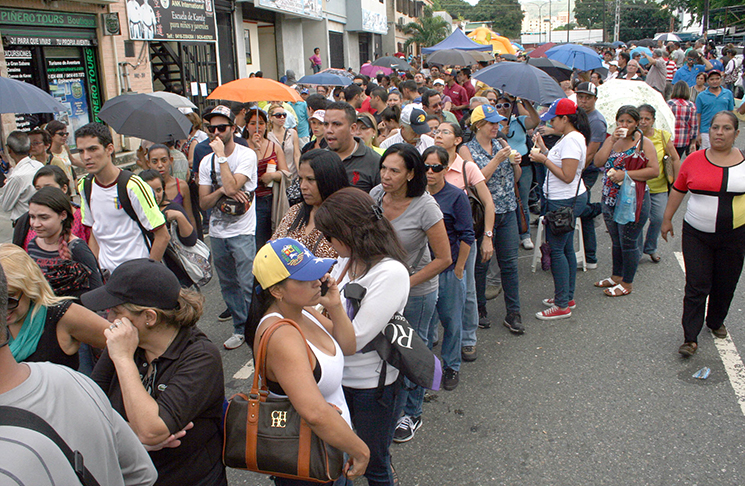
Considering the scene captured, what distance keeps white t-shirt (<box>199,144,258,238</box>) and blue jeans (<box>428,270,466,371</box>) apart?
6.23 ft

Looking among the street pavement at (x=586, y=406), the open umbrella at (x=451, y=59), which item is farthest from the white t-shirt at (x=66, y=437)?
the open umbrella at (x=451, y=59)

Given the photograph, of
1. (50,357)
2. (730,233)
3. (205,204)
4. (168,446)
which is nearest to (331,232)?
(168,446)

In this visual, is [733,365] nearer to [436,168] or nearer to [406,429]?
[406,429]

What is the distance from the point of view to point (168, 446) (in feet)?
6.72

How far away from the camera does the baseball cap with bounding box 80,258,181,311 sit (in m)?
2.12

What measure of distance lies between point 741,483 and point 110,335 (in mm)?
3320

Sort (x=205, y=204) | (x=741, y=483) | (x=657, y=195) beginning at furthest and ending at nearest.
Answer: (x=657, y=195) → (x=205, y=204) → (x=741, y=483)

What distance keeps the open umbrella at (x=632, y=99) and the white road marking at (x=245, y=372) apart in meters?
5.09

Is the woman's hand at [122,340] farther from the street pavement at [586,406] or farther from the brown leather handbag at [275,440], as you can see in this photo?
the street pavement at [586,406]

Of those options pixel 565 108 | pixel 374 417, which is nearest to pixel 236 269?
pixel 374 417

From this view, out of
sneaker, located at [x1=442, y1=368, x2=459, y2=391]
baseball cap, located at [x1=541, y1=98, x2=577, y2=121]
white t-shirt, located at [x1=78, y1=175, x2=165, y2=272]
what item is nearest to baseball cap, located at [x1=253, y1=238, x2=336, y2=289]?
white t-shirt, located at [x1=78, y1=175, x2=165, y2=272]

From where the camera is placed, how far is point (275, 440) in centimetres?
206

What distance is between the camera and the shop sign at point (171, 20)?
13328 mm

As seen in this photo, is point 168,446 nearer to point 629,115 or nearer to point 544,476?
point 544,476
